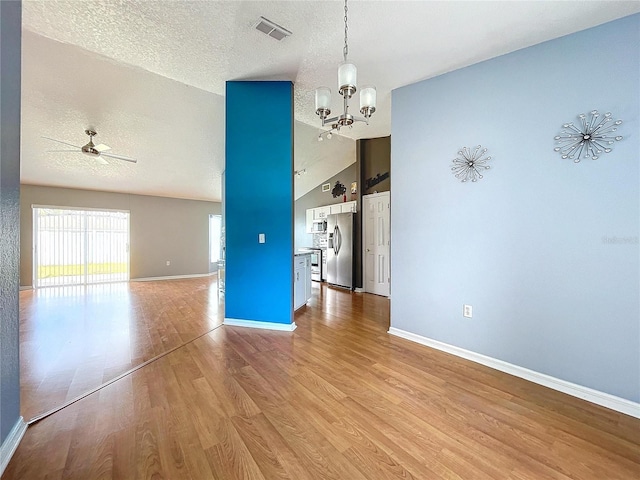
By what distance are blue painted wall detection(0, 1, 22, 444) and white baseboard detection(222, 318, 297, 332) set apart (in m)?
1.91

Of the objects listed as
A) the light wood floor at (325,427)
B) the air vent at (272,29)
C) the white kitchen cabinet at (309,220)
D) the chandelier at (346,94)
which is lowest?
the light wood floor at (325,427)

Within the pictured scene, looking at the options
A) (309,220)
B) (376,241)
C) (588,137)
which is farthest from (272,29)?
(309,220)

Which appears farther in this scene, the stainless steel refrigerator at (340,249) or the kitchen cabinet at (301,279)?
the stainless steel refrigerator at (340,249)

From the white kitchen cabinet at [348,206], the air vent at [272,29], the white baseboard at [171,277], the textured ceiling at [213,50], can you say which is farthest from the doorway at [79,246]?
the air vent at [272,29]

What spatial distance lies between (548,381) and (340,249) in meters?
4.13

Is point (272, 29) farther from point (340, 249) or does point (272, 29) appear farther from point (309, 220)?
point (309, 220)

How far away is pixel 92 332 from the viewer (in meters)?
3.09

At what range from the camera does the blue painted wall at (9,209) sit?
129 centimetres

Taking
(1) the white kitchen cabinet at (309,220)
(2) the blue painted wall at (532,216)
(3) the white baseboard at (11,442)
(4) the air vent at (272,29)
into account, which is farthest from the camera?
(1) the white kitchen cabinet at (309,220)

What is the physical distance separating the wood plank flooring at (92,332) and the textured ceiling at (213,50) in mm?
2807

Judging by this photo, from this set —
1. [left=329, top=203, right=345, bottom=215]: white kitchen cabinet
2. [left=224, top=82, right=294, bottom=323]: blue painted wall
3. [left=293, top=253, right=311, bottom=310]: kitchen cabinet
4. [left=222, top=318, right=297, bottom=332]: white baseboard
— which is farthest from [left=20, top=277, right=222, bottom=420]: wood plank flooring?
[left=329, top=203, right=345, bottom=215]: white kitchen cabinet

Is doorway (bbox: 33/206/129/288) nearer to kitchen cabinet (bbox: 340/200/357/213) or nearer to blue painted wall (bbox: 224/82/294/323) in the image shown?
blue painted wall (bbox: 224/82/294/323)

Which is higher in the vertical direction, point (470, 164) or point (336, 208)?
point (336, 208)

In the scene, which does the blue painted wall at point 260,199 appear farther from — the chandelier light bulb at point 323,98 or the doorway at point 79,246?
the doorway at point 79,246
